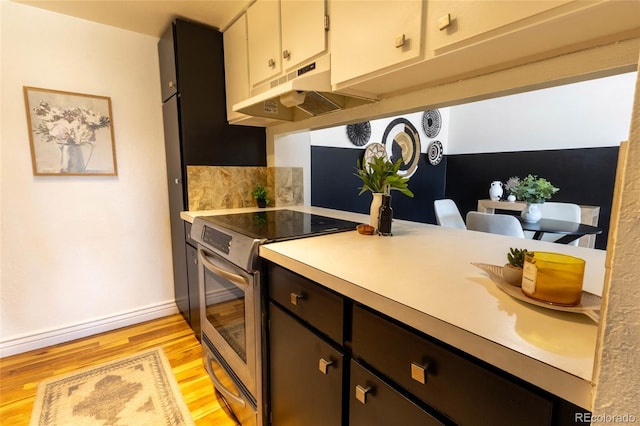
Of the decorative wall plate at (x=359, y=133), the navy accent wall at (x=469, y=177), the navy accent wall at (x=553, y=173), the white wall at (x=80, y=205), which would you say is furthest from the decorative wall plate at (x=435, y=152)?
the white wall at (x=80, y=205)

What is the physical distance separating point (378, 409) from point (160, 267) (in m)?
2.22

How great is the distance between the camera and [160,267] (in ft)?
7.95

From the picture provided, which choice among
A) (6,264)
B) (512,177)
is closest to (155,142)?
(6,264)

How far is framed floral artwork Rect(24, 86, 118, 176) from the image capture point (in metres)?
1.88

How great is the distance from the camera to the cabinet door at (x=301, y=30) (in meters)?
1.31

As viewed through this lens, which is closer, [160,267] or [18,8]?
[18,8]

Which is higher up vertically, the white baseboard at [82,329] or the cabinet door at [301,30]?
the cabinet door at [301,30]

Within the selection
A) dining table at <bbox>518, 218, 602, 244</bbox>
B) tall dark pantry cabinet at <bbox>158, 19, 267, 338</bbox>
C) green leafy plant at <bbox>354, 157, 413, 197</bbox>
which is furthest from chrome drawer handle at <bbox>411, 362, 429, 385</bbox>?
dining table at <bbox>518, 218, 602, 244</bbox>

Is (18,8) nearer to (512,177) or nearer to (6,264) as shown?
(6,264)

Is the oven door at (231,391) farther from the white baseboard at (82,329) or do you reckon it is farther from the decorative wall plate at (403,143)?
the decorative wall plate at (403,143)

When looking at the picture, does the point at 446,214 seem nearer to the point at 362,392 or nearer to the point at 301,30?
the point at 301,30

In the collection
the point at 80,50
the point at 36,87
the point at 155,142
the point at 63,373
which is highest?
the point at 80,50

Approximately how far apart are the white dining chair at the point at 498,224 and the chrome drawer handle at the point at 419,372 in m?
2.15

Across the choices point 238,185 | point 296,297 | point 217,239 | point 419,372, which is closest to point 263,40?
point 238,185
